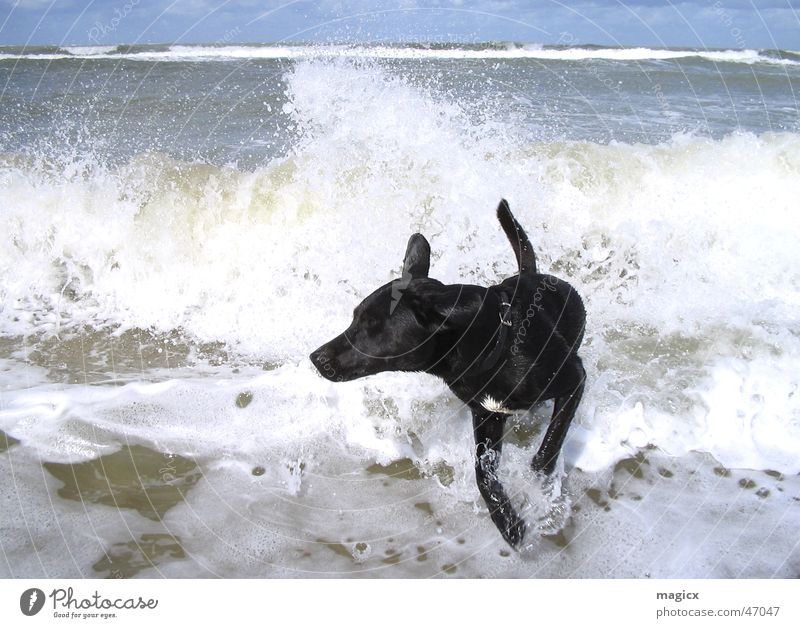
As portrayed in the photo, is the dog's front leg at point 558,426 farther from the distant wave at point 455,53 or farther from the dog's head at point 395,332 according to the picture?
the distant wave at point 455,53

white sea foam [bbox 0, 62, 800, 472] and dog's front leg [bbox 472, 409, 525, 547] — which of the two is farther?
white sea foam [bbox 0, 62, 800, 472]

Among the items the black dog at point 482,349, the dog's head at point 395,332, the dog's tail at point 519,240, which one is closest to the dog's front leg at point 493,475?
the black dog at point 482,349

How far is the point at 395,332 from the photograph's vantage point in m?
3.06

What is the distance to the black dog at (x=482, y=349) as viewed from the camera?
3035 mm

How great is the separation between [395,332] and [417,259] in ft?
1.44

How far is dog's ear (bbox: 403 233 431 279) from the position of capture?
3272mm

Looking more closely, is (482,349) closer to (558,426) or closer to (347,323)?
(558,426)
